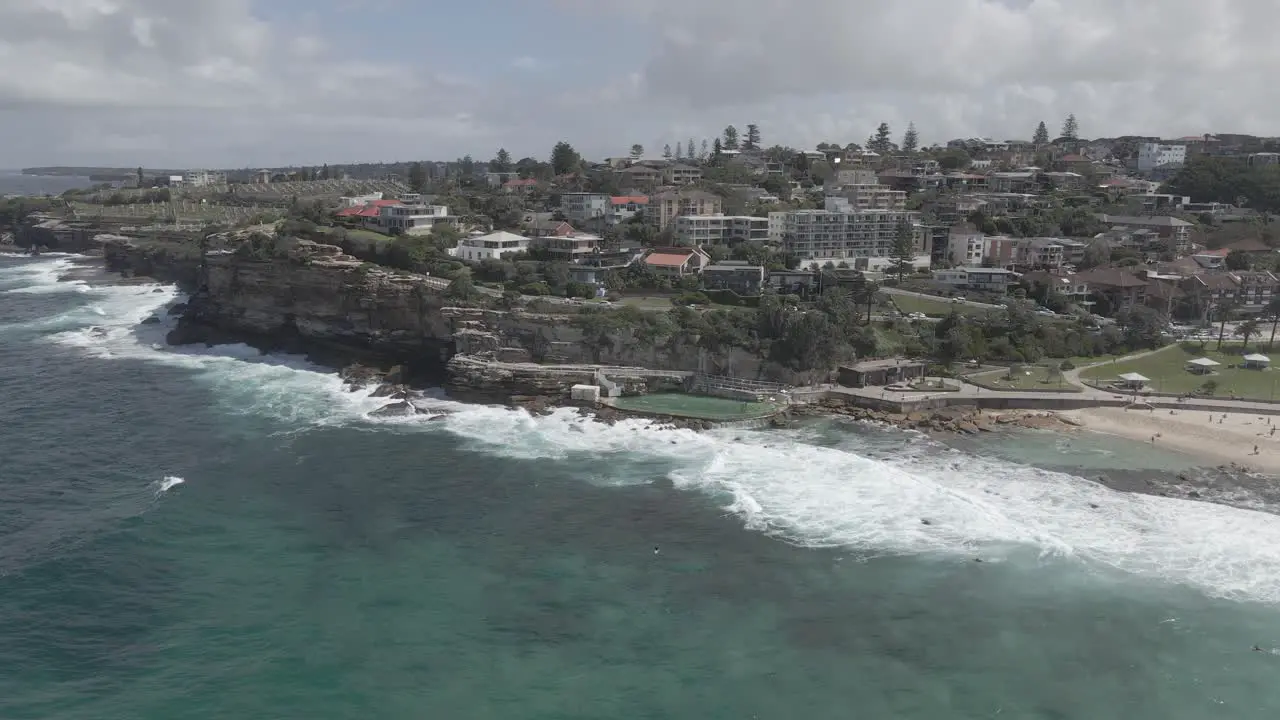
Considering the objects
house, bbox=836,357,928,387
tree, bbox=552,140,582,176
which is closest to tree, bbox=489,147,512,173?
tree, bbox=552,140,582,176

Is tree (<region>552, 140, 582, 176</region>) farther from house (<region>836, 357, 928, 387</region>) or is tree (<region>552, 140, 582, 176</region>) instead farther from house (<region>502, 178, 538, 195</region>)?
house (<region>836, 357, 928, 387</region>)

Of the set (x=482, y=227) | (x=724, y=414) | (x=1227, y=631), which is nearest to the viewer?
(x=1227, y=631)

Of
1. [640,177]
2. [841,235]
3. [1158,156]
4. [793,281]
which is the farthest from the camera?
[1158,156]

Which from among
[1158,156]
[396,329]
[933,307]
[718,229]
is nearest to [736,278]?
[933,307]

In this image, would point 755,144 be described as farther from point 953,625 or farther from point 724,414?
point 953,625

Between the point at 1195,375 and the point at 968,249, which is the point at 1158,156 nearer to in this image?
the point at 968,249

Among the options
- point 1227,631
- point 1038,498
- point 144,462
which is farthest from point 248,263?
point 1227,631
